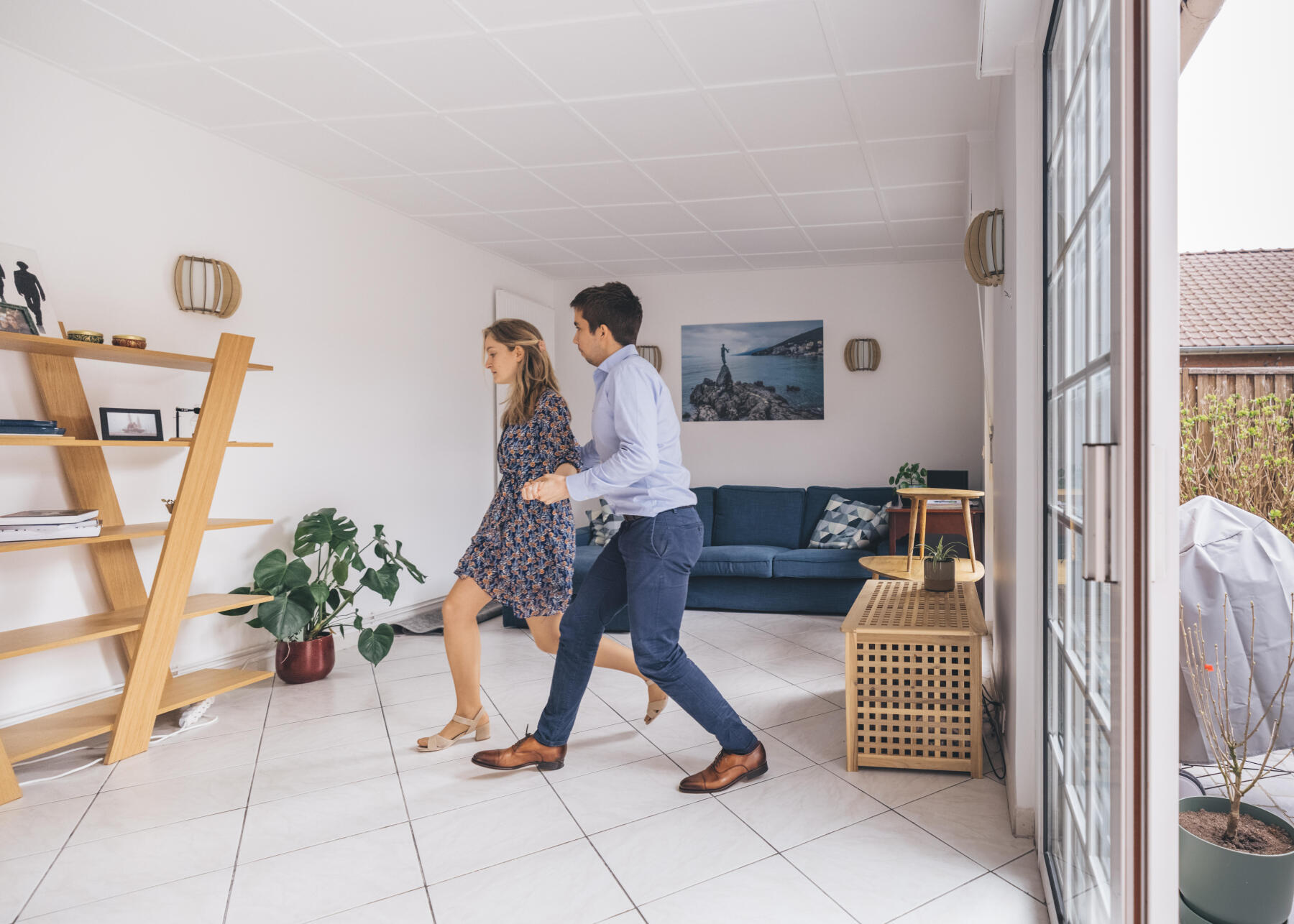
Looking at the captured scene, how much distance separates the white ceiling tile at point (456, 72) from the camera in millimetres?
2863

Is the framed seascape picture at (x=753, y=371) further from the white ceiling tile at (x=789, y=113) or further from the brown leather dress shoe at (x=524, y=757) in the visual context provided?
the brown leather dress shoe at (x=524, y=757)

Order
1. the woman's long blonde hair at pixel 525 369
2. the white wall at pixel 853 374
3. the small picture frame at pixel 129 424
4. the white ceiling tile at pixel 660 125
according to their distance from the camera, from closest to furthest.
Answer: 1. the woman's long blonde hair at pixel 525 369
2. the small picture frame at pixel 129 424
3. the white ceiling tile at pixel 660 125
4. the white wall at pixel 853 374

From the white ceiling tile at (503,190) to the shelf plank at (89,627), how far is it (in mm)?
2284

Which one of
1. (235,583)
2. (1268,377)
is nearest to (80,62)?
(235,583)

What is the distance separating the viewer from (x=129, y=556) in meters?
3.21

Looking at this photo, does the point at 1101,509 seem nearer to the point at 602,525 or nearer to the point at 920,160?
the point at 920,160

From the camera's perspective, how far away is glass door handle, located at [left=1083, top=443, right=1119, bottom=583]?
102cm

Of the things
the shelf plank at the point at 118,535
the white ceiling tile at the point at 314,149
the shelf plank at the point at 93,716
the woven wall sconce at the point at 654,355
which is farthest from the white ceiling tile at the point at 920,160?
the shelf plank at the point at 93,716

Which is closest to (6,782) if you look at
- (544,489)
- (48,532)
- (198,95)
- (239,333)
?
(48,532)

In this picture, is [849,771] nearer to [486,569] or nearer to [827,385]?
[486,569]

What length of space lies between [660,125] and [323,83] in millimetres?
1345

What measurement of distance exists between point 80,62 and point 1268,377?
4900mm

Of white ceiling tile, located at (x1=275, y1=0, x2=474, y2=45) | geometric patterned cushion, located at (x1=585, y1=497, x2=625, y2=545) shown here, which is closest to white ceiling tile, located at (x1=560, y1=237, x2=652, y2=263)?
geometric patterned cushion, located at (x1=585, y1=497, x2=625, y2=545)

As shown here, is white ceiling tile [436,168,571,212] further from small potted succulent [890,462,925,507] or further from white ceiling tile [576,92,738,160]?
small potted succulent [890,462,925,507]
